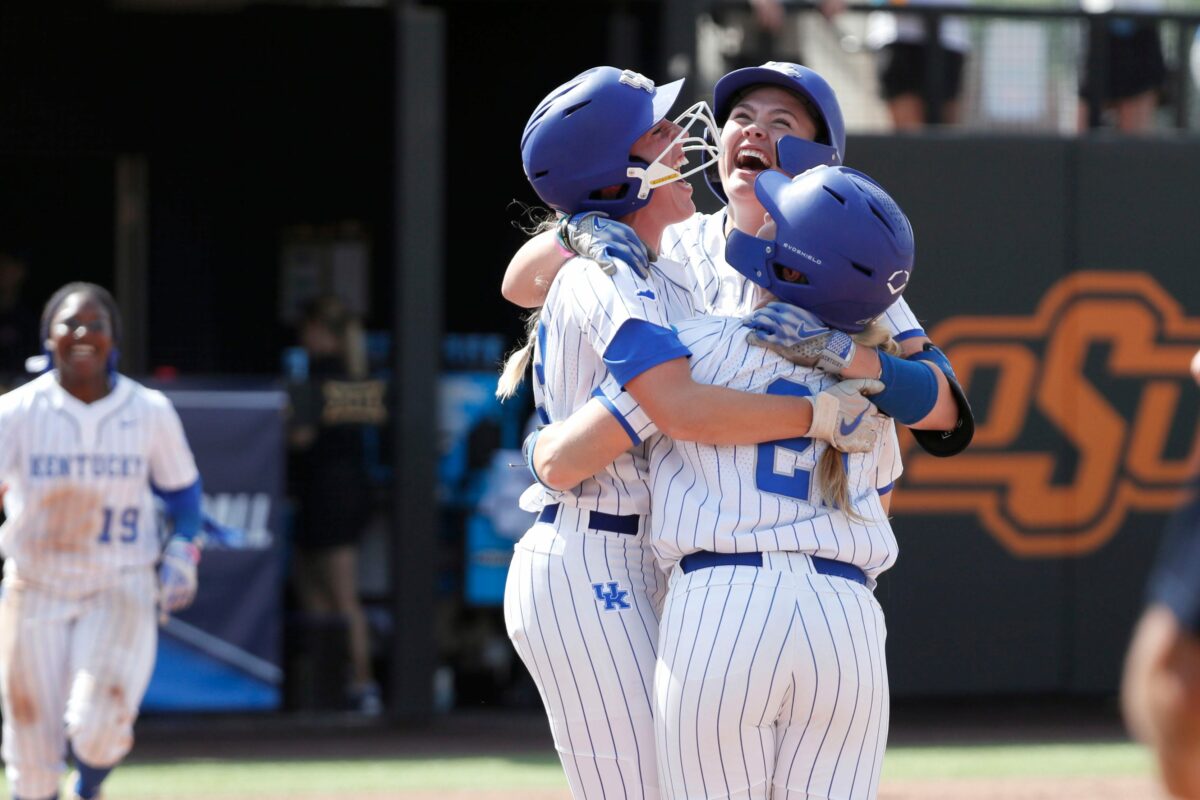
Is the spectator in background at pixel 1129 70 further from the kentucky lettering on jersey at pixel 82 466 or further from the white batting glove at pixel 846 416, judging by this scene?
the white batting glove at pixel 846 416

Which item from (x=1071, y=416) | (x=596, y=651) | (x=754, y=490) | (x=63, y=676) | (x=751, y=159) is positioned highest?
(x=751, y=159)

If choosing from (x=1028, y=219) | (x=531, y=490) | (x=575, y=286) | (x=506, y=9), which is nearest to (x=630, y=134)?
(x=575, y=286)

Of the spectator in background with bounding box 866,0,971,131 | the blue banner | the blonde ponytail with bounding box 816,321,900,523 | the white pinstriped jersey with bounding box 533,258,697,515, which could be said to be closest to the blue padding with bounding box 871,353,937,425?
the blonde ponytail with bounding box 816,321,900,523

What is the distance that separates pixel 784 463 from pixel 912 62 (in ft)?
18.9

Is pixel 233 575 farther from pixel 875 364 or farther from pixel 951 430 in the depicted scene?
pixel 875 364

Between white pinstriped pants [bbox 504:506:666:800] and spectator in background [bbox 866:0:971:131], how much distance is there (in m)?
5.60

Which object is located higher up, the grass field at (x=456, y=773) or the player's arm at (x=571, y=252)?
the player's arm at (x=571, y=252)

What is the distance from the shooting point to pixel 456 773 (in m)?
7.25

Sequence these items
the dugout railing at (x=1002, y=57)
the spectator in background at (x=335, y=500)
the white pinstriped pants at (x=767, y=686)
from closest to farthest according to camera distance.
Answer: the white pinstriped pants at (x=767, y=686), the spectator in background at (x=335, y=500), the dugout railing at (x=1002, y=57)

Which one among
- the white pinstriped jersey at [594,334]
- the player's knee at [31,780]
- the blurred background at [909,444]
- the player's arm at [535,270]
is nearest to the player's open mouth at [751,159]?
the white pinstriped jersey at [594,334]

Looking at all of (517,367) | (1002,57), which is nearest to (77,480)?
(517,367)

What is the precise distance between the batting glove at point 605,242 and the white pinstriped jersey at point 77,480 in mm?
3148

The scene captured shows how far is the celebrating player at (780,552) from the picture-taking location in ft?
8.86

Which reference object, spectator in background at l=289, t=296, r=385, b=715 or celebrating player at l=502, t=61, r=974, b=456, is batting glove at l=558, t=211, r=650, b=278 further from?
spectator in background at l=289, t=296, r=385, b=715
